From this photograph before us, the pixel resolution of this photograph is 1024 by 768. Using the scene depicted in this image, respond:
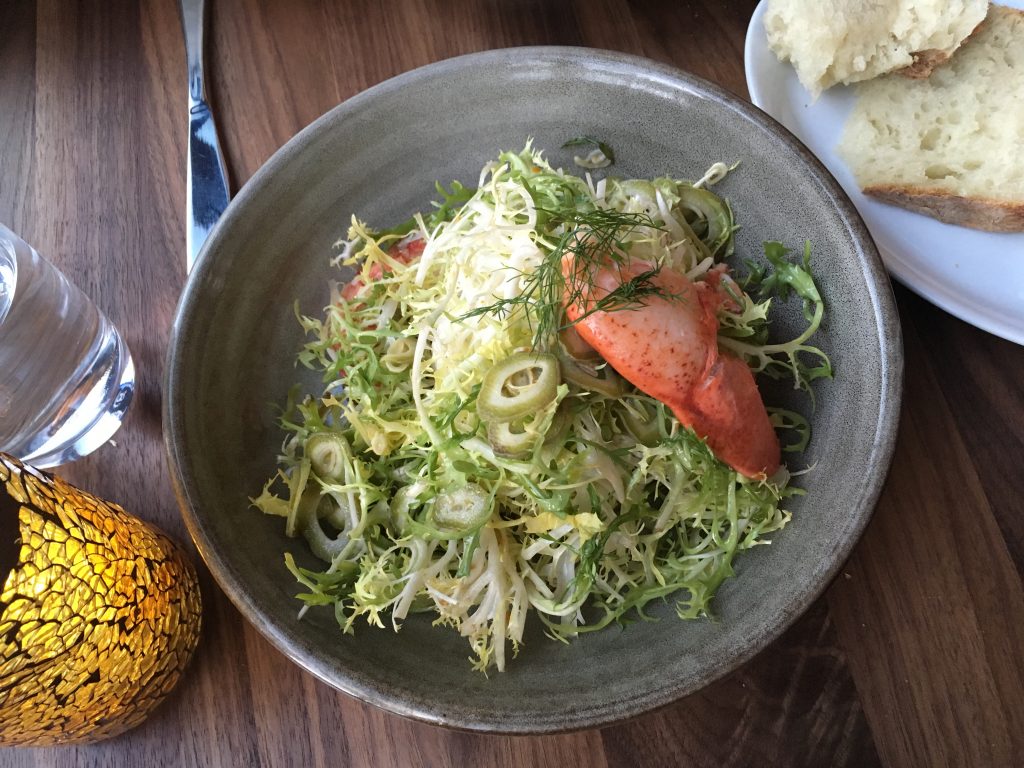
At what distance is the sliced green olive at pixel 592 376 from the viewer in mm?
1181

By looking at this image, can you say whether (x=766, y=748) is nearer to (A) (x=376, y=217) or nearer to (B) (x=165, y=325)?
(A) (x=376, y=217)

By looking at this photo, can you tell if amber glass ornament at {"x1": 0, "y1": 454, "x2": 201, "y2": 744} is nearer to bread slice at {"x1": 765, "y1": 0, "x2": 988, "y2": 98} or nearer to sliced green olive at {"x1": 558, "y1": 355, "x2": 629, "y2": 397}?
sliced green olive at {"x1": 558, "y1": 355, "x2": 629, "y2": 397}

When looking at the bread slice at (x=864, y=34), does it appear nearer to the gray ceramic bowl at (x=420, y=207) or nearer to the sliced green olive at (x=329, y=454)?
the gray ceramic bowl at (x=420, y=207)

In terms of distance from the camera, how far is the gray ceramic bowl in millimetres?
1088

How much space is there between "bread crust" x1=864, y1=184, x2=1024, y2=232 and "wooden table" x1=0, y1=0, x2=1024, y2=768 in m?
0.19

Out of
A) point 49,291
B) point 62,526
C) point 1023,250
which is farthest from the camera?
point 1023,250

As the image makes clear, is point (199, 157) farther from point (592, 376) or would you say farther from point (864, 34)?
point (864, 34)

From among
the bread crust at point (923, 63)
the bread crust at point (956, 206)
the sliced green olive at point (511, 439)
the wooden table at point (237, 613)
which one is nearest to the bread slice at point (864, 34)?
the bread crust at point (923, 63)

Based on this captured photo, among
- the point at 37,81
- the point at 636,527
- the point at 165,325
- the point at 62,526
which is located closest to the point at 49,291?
the point at 165,325

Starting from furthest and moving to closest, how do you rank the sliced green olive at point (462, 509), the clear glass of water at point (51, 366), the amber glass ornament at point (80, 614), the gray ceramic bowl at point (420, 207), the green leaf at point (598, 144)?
the green leaf at point (598, 144)
the clear glass of water at point (51, 366)
the sliced green olive at point (462, 509)
the gray ceramic bowl at point (420, 207)
the amber glass ornament at point (80, 614)

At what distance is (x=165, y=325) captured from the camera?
1567 millimetres

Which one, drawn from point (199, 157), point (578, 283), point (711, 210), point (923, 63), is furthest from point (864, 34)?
point (199, 157)

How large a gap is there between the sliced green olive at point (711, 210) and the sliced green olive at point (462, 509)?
61cm

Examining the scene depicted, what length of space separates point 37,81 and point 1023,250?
83.2 inches
